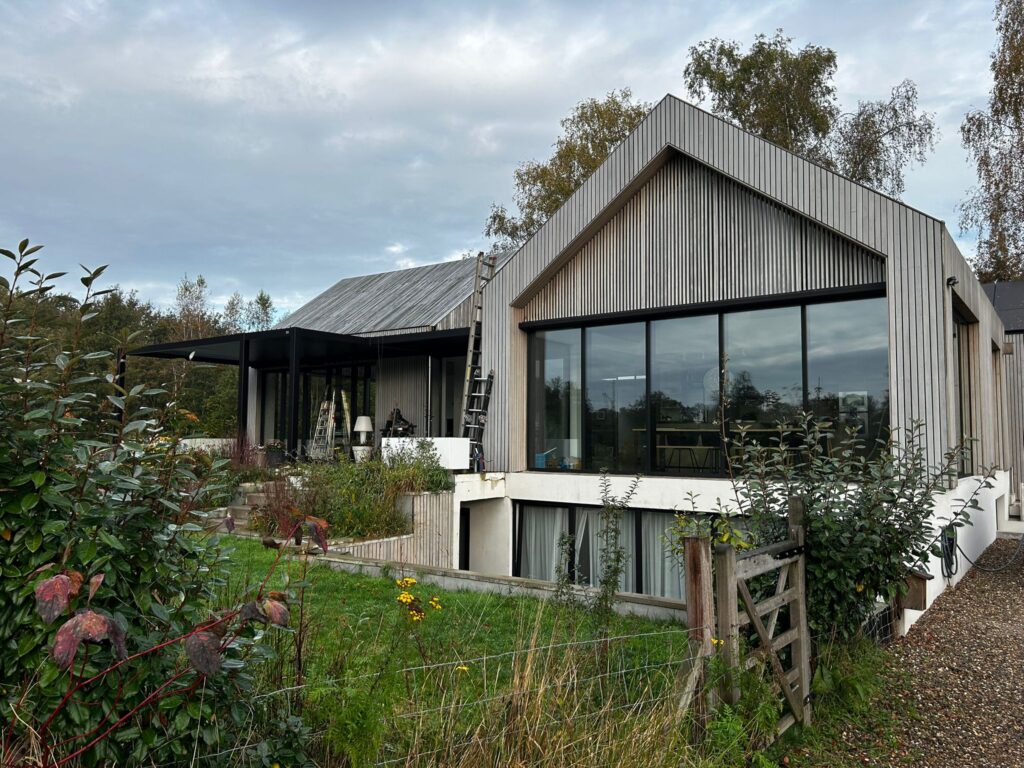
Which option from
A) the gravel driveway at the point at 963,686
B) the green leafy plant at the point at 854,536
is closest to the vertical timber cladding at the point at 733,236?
the gravel driveway at the point at 963,686

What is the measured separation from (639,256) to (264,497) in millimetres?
6366

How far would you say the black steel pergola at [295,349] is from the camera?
1183 centimetres

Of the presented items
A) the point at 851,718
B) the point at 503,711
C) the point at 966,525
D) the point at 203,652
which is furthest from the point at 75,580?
the point at 966,525

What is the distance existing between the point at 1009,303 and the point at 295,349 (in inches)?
643

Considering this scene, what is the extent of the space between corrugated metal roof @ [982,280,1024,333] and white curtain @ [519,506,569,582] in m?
11.4

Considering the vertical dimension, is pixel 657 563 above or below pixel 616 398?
below

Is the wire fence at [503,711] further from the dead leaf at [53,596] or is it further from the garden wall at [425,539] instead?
the garden wall at [425,539]

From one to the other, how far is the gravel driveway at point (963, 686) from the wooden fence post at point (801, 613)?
48cm

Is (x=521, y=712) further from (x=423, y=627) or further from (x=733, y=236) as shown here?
(x=733, y=236)

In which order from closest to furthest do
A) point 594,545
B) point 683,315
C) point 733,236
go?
point 733,236
point 683,315
point 594,545

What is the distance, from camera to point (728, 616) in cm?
375

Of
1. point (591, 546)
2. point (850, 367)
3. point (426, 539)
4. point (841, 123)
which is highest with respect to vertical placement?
point (841, 123)

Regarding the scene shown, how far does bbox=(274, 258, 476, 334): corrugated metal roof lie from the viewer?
13672 millimetres

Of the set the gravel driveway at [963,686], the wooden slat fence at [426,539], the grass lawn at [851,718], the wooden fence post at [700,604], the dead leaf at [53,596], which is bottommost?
the gravel driveway at [963,686]
